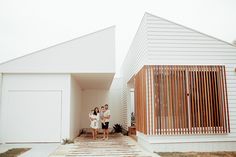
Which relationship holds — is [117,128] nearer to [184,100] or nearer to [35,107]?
[35,107]

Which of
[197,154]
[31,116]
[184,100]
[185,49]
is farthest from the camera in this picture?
[31,116]

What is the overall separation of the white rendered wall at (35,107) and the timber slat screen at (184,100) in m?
3.34

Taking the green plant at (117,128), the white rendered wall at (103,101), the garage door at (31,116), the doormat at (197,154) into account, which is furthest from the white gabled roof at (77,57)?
the white rendered wall at (103,101)

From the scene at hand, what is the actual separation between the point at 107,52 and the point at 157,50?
7.29 feet

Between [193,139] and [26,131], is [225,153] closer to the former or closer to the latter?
[193,139]

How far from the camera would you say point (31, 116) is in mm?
10070

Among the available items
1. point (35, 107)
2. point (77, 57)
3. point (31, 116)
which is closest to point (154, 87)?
point (77, 57)

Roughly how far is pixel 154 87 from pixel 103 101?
943 centimetres

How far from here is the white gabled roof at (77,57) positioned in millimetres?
10055

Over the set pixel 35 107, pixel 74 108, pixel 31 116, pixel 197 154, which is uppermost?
pixel 35 107

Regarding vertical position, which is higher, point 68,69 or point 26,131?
point 68,69

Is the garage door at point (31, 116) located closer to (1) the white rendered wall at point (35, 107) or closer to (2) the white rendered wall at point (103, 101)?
(1) the white rendered wall at point (35, 107)

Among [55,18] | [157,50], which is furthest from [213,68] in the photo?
[55,18]

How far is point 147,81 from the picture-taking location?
8430mm
